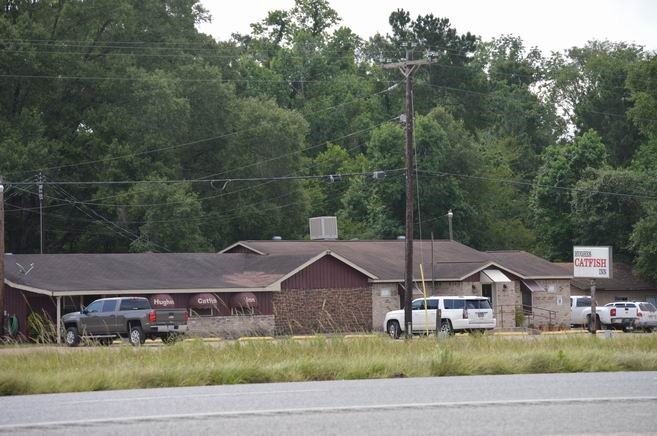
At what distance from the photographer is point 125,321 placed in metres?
43.2

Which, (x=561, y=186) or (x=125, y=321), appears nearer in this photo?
(x=125, y=321)

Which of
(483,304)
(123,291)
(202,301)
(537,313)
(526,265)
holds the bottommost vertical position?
(537,313)

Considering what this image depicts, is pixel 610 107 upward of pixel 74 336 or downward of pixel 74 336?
upward

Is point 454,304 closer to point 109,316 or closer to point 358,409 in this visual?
point 109,316

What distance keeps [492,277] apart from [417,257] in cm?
504

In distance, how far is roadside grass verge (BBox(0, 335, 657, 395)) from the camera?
20.8m

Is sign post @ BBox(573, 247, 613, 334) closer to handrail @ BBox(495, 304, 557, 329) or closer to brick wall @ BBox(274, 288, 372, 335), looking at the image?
brick wall @ BBox(274, 288, 372, 335)

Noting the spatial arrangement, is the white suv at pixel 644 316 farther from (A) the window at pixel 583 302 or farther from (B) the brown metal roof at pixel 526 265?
(B) the brown metal roof at pixel 526 265

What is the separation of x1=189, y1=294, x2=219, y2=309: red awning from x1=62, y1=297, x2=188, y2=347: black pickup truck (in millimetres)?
7633

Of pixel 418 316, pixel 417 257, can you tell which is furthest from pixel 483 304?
pixel 417 257

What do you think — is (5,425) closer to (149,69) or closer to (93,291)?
(93,291)

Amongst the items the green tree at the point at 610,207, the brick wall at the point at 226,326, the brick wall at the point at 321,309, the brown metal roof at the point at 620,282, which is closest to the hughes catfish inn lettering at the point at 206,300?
the brick wall at the point at 226,326

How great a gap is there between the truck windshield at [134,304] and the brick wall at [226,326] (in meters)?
4.77

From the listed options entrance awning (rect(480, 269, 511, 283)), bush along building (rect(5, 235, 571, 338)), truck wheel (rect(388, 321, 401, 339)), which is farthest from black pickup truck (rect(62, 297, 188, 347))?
entrance awning (rect(480, 269, 511, 283))
